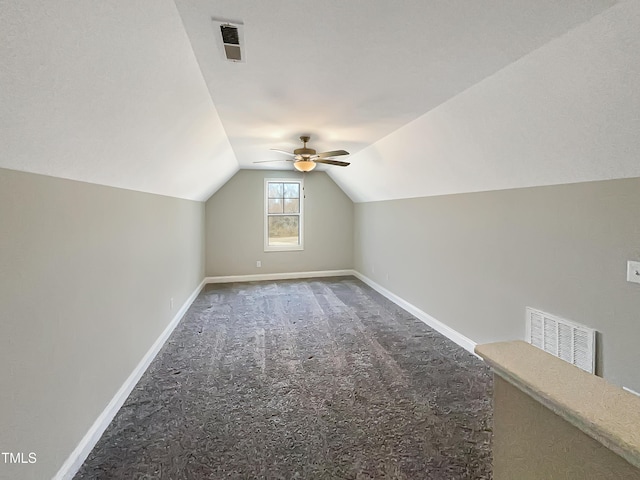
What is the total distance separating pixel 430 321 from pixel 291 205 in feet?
12.6

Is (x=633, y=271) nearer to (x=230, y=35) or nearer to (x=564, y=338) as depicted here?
(x=564, y=338)

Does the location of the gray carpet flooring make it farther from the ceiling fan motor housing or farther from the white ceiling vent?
the white ceiling vent

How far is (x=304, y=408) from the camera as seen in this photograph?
7.37ft

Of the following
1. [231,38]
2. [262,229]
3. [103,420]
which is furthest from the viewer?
[262,229]

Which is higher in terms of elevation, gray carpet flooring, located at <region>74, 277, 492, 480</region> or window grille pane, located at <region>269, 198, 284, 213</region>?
window grille pane, located at <region>269, 198, 284, 213</region>

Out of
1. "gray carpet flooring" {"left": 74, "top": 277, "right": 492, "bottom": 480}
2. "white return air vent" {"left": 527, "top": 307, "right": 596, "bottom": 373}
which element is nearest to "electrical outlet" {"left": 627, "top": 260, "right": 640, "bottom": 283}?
"white return air vent" {"left": 527, "top": 307, "right": 596, "bottom": 373}

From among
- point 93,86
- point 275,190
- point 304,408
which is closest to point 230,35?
point 93,86

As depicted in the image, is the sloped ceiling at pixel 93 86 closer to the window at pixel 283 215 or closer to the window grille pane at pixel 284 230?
the window at pixel 283 215

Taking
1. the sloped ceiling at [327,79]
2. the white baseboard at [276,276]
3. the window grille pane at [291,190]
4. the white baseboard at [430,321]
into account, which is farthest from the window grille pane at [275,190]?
the sloped ceiling at [327,79]

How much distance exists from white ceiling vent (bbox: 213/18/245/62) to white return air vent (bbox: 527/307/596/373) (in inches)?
103

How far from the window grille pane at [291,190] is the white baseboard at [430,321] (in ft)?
8.13

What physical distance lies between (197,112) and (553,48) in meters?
2.38

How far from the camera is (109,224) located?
2.11 meters

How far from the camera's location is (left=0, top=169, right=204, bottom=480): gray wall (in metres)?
1.25
